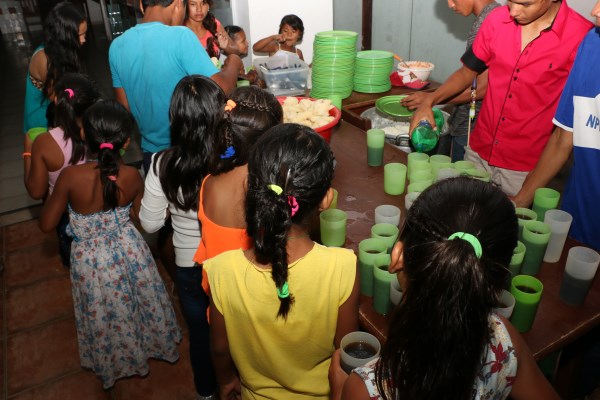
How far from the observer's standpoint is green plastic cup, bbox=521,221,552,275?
4.56ft

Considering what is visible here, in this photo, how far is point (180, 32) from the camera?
223 cm

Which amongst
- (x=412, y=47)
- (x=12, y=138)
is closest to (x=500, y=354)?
(x=412, y=47)

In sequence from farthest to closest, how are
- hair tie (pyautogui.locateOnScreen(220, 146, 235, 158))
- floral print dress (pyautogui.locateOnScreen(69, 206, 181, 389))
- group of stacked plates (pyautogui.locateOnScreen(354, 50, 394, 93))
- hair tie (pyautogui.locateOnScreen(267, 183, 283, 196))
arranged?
group of stacked plates (pyautogui.locateOnScreen(354, 50, 394, 93)) < floral print dress (pyautogui.locateOnScreen(69, 206, 181, 389)) < hair tie (pyautogui.locateOnScreen(220, 146, 235, 158)) < hair tie (pyautogui.locateOnScreen(267, 183, 283, 196))

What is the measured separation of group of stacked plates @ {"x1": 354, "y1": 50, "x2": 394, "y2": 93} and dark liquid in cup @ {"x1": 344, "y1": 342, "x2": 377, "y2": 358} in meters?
2.39

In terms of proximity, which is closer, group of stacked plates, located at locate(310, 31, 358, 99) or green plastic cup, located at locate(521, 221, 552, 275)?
green plastic cup, located at locate(521, 221, 552, 275)

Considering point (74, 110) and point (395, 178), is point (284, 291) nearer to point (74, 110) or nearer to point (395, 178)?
point (395, 178)

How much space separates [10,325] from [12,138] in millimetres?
3742

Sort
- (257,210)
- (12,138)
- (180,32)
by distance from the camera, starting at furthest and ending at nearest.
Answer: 1. (12,138)
2. (180,32)
3. (257,210)

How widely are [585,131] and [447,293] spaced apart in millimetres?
1335

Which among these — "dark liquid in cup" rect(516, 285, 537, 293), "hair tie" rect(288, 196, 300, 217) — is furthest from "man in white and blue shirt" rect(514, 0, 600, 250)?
"hair tie" rect(288, 196, 300, 217)

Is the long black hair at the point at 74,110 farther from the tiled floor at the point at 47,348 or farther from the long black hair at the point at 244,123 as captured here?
the tiled floor at the point at 47,348

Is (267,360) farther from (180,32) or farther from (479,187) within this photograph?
(180,32)

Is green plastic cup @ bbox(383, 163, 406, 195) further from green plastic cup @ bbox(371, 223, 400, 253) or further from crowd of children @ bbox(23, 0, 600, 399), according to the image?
crowd of children @ bbox(23, 0, 600, 399)

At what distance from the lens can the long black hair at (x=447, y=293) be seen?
0.82m
